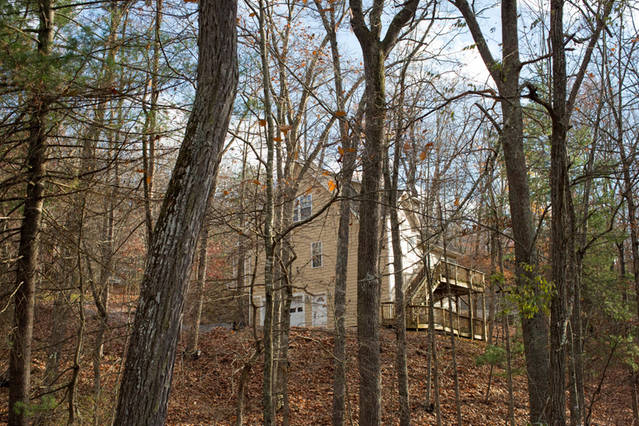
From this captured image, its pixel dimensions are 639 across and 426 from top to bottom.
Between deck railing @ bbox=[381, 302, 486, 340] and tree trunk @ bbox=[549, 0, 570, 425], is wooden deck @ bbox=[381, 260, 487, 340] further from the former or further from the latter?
tree trunk @ bbox=[549, 0, 570, 425]

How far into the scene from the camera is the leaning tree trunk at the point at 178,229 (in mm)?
4297

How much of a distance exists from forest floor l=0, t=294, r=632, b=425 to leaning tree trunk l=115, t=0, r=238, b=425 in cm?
582

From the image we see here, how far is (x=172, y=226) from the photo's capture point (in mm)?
4691

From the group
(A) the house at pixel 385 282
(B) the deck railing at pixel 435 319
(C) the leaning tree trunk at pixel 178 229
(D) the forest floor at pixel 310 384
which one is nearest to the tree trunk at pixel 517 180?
(C) the leaning tree trunk at pixel 178 229

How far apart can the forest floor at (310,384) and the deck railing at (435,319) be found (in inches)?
23.3

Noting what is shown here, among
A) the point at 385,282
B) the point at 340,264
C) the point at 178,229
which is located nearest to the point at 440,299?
the point at 385,282

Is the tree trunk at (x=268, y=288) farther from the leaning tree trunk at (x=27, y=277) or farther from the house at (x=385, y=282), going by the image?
the house at (x=385, y=282)

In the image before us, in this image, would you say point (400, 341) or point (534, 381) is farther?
point (400, 341)

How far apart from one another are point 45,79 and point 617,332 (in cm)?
1450

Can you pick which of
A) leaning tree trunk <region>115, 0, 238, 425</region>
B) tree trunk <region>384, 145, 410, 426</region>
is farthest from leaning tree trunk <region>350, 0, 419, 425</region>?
leaning tree trunk <region>115, 0, 238, 425</region>

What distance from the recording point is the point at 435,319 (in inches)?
711

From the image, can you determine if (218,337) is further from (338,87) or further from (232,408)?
(338,87)

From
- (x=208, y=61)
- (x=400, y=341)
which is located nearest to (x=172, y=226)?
(x=208, y=61)

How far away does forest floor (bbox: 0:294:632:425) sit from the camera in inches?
454
